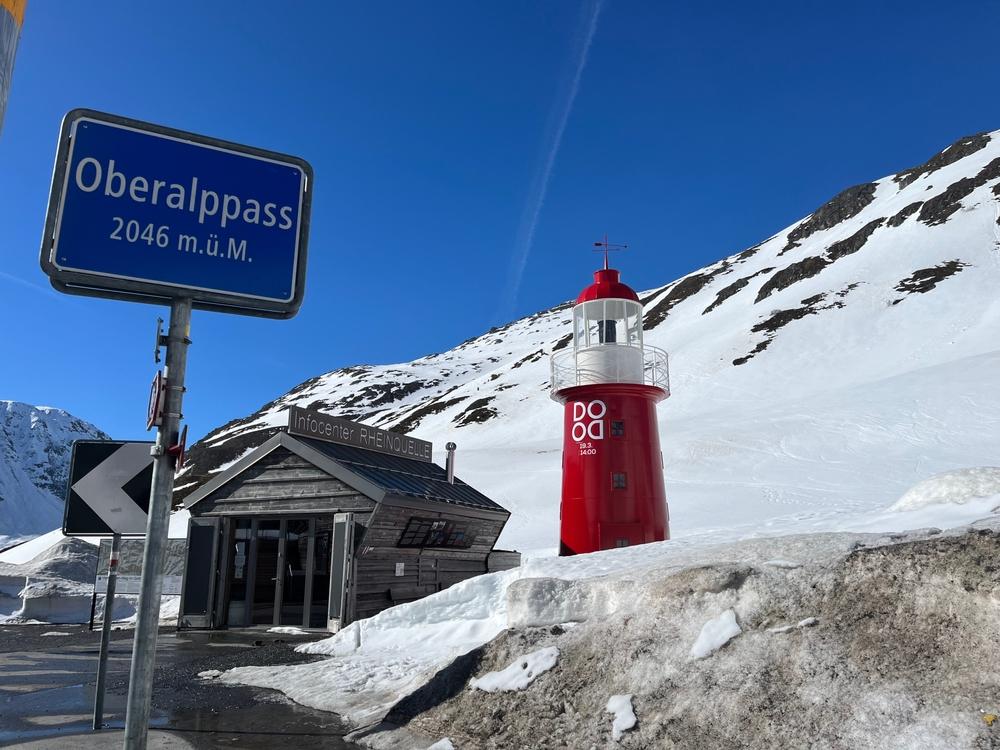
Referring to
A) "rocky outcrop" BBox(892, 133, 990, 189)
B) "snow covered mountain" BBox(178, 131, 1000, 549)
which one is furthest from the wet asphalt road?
"rocky outcrop" BBox(892, 133, 990, 189)

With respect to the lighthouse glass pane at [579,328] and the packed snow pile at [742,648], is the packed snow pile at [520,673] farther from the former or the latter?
the lighthouse glass pane at [579,328]

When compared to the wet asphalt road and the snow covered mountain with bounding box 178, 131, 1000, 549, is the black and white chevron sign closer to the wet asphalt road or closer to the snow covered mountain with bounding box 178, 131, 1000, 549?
the wet asphalt road

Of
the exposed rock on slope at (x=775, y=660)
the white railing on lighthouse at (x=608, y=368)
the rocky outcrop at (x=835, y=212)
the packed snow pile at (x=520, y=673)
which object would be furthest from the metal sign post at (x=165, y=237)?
the rocky outcrop at (x=835, y=212)

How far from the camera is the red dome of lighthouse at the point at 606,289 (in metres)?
15.3

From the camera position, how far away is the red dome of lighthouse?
602 inches

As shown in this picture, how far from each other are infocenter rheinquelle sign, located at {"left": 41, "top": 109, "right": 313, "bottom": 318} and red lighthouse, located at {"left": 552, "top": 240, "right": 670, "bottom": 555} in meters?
10.9

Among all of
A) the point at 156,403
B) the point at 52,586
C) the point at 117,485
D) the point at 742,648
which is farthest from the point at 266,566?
the point at 156,403

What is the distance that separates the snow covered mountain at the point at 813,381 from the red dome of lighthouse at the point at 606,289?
5.18 meters

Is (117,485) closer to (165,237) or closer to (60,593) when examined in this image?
(165,237)

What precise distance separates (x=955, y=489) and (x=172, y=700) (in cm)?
922

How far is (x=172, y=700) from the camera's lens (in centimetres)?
817

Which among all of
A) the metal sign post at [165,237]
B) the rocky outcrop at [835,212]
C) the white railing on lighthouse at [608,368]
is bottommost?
the metal sign post at [165,237]

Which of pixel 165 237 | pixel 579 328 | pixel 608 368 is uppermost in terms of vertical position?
pixel 579 328

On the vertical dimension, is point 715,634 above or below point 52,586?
above
